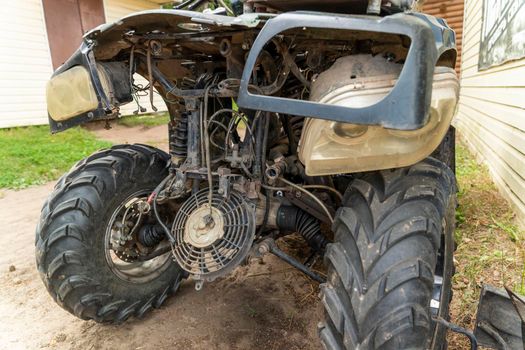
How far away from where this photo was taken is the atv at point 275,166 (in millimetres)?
1373

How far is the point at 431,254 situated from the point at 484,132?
5.18 m

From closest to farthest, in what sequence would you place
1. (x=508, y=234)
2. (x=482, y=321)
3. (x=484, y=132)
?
(x=482, y=321)
(x=508, y=234)
(x=484, y=132)

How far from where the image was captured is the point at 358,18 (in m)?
1.36

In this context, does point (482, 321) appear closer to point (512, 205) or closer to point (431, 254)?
point (431, 254)

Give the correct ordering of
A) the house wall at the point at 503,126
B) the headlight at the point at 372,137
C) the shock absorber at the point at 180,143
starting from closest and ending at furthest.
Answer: the headlight at the point at 372,137, the shock absorber at the point at 180,143, the house wall at the point at 503,126

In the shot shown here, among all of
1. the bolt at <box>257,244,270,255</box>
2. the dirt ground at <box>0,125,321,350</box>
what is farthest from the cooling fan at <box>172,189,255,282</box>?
the dirt ground at <box>0,125,321,350</box>

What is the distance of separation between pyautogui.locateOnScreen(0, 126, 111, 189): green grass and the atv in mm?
4893

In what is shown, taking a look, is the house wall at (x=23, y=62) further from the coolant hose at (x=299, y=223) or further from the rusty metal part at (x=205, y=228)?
the coolant hose at (x=299, y=223)

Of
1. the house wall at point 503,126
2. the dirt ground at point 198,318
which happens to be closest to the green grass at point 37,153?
the dirt ground at point 198,318

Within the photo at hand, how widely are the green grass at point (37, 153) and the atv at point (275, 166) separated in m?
4.89

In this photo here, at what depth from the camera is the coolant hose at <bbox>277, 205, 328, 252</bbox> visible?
7.69 ft

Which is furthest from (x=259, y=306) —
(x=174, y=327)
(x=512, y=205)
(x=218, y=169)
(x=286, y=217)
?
(x=512, y=205)

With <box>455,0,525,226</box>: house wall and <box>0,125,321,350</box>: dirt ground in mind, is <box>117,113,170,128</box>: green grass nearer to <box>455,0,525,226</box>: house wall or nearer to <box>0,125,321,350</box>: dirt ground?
<box>455,0,525,226</box>: house wall

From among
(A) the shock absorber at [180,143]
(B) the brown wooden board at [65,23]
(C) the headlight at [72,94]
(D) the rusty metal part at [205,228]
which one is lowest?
(D) the rusty metal part at [205,228]
